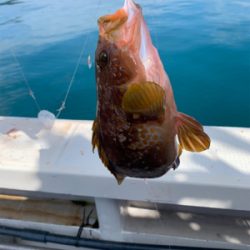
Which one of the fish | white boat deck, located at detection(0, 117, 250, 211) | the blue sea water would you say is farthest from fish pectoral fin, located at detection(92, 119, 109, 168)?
the blue sea water

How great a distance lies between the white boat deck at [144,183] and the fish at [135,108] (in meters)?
0.64

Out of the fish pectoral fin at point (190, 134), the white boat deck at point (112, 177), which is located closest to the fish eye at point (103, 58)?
the fish pectoral fin at point (190, 134)

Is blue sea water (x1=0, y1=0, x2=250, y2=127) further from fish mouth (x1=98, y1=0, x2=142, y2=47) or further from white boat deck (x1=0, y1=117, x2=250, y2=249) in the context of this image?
fish mouth (x1=98, y1=0, x2=142, y2=47)

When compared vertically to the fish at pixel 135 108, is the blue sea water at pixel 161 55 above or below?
below

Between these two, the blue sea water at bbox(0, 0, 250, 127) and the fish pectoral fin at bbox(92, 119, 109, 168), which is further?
the blue sea water at bbox(0, 0, 250, 127)

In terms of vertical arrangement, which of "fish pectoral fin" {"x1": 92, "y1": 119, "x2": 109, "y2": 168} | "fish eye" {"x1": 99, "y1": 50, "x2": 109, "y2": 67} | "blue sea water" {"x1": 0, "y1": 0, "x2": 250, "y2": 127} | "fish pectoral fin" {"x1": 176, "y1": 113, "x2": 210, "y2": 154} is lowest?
"blue sea water" {"x1": 0, "y1": 0, "x2": 250, "y2": 127}

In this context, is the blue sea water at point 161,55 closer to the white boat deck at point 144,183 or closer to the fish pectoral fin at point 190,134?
the white boat deck at point 144,183

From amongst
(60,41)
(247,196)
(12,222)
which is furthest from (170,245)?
(60,41)

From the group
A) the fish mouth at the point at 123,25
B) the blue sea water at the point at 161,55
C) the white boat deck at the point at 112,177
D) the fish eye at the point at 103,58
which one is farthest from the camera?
the blue sea water at the point at 161,55

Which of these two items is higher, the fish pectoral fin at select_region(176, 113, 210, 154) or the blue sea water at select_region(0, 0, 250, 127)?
the fish pectoral fin at select_region(176, 113, 210, 154)

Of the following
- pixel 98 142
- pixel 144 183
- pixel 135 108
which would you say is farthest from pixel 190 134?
pixel 144 183

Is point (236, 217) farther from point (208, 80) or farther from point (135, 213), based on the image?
point (208, 80)

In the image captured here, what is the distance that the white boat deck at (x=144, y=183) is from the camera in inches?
68.5

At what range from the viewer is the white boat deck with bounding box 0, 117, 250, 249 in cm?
174
